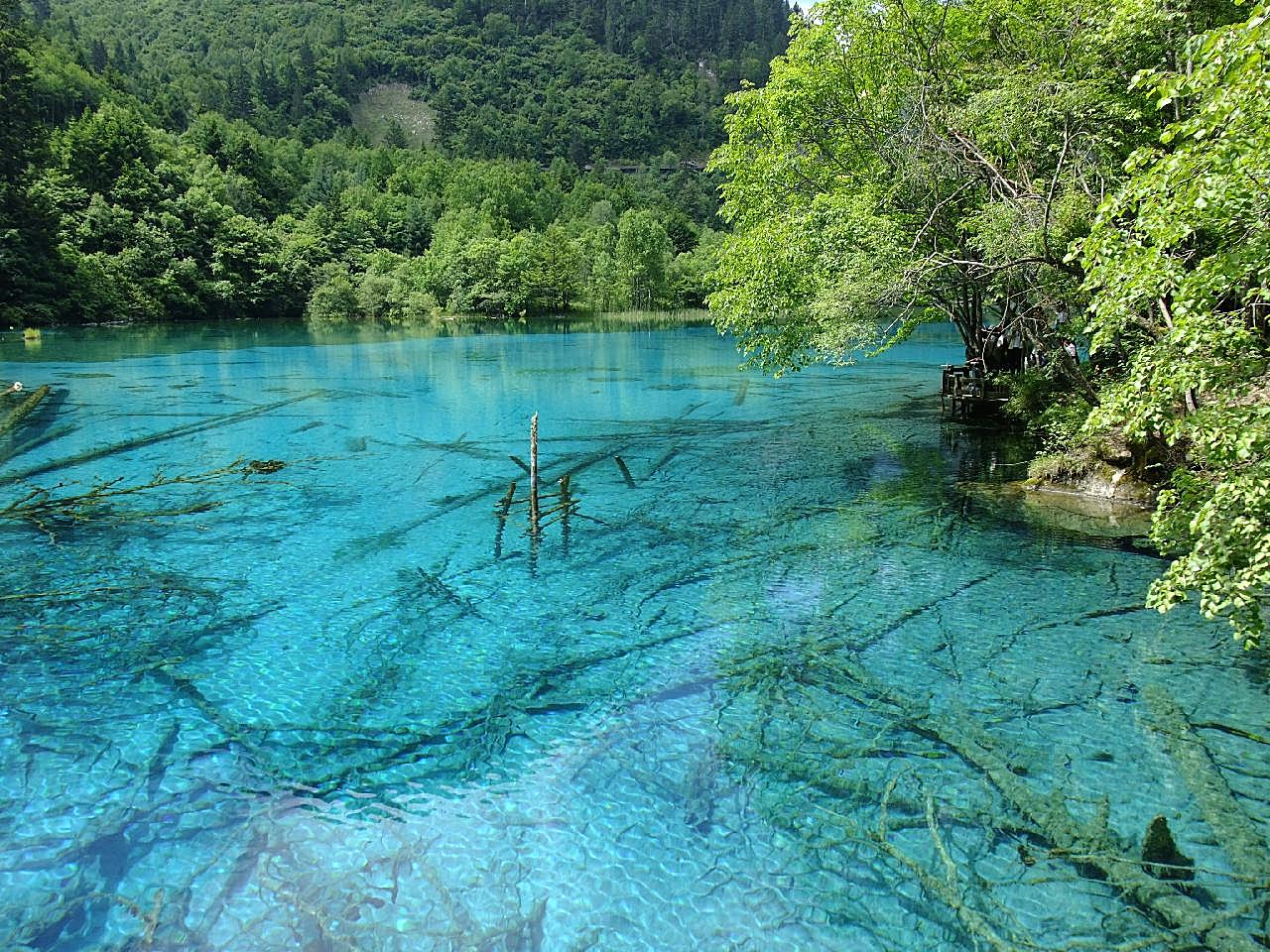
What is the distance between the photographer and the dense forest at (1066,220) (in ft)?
20.4

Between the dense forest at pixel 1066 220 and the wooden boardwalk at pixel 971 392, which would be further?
the wooden boardwalk at pixel 971 392

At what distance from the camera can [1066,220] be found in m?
13.9

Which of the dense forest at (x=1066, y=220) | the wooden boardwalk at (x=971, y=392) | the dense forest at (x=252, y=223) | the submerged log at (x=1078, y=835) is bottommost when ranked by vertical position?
the submerged log at (x=1078, y=835)

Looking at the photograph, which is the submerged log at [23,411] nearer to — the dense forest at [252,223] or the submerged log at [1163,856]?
the submerged log at [1163,856]

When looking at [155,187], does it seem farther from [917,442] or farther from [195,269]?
[917,442]

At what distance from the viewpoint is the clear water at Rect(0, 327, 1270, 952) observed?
250 inches

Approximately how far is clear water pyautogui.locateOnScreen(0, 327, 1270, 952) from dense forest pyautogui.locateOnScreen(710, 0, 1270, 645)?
214 cm

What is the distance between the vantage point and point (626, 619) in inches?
457

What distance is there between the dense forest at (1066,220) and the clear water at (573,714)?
84.4 inches

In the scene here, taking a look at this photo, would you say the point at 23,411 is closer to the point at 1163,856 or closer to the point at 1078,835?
the point at 1078,835

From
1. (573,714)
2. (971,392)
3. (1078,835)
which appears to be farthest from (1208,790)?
(971,392)

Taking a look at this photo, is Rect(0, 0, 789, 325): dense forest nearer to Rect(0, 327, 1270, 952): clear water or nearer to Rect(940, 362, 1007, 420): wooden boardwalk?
Rect(0, 327, 1270, 952): clear water

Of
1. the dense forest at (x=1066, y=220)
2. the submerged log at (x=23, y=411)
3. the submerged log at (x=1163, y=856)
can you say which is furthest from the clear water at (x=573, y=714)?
the submerged log at (x=23, y=411)

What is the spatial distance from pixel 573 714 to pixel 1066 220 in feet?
39.3
